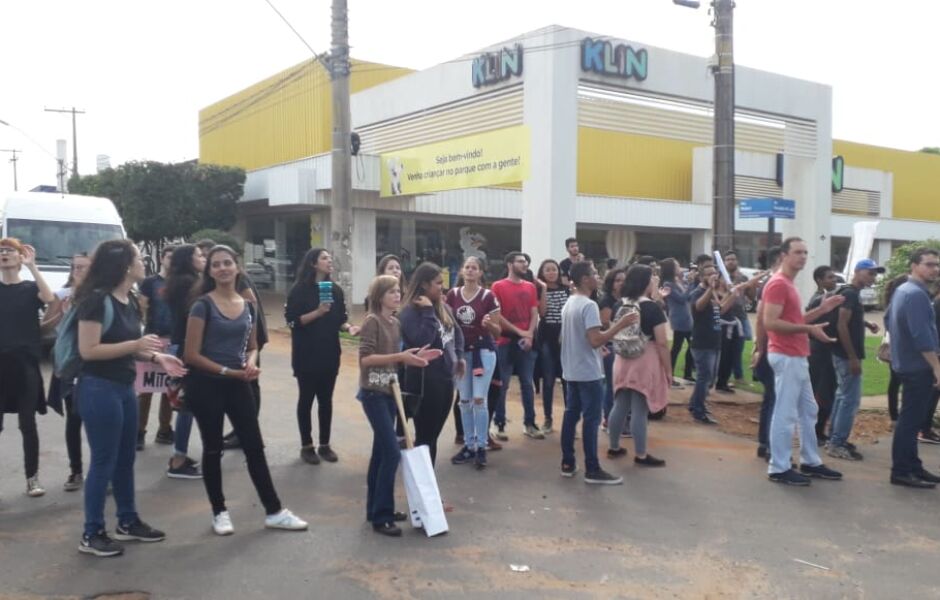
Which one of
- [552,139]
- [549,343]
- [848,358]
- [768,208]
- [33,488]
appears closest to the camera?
[33,488]

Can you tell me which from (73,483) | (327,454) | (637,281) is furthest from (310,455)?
(637,281)

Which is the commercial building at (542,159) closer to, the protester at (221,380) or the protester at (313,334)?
the protester at (313,334)

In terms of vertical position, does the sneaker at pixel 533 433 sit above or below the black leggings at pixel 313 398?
below

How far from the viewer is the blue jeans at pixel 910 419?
6355 millimetres

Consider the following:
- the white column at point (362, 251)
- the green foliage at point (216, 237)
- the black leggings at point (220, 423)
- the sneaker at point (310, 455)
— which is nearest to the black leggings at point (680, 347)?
the sneaker at point (310, 455)

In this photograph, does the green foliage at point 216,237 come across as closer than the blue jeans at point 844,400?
No

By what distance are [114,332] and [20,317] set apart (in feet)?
4.66

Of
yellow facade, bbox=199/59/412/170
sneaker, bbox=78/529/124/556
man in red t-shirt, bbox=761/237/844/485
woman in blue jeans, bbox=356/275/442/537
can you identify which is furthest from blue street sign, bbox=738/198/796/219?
sneaker, bbox=78/529/124/556

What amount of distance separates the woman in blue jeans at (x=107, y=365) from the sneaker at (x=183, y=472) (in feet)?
4.72

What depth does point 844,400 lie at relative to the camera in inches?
285

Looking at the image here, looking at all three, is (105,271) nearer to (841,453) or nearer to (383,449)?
(383,449)

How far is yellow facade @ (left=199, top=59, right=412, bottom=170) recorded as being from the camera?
2625 cm

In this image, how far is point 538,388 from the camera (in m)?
9.87

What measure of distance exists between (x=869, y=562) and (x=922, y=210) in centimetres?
4221
